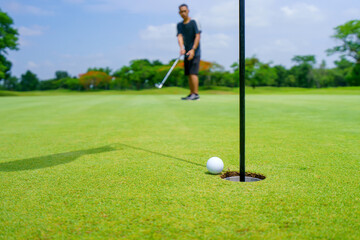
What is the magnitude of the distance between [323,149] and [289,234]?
101 inches

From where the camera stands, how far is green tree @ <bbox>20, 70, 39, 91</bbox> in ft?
359

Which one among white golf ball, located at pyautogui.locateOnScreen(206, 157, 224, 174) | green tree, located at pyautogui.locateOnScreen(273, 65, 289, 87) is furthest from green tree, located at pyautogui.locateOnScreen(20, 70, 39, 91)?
white golf ball, located at pyautogui.locateOnScreen(206, 157, 224, 174)

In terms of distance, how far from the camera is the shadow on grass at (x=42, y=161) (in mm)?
3328

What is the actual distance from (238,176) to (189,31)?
7.10m

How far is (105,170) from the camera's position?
10.3ft

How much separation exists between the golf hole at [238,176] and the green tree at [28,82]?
119m

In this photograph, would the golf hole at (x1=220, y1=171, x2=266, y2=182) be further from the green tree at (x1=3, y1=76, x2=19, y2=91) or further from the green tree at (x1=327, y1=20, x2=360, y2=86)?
the green tree at (x1=3, y1=76, x2=19, y2=91)

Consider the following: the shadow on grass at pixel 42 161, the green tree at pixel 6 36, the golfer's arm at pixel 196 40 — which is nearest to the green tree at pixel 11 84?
the green tree at pixel 6 36

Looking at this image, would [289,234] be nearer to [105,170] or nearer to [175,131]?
[105,170]

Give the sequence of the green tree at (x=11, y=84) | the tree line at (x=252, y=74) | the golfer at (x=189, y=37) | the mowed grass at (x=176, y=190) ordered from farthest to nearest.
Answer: the green tree at (x=11, y=84)
the tree line at (x=252, y=74)
the golfer at (x=189, y=37)
the mowed grass at (x=176, y=190)

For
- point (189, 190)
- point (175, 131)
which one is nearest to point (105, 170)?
point (189, 190)

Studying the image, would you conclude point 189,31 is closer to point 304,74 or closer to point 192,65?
point 192,65

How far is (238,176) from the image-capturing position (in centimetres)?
304

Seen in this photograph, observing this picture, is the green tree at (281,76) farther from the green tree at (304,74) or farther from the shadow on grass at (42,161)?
the shadow on grass at (42,161)
